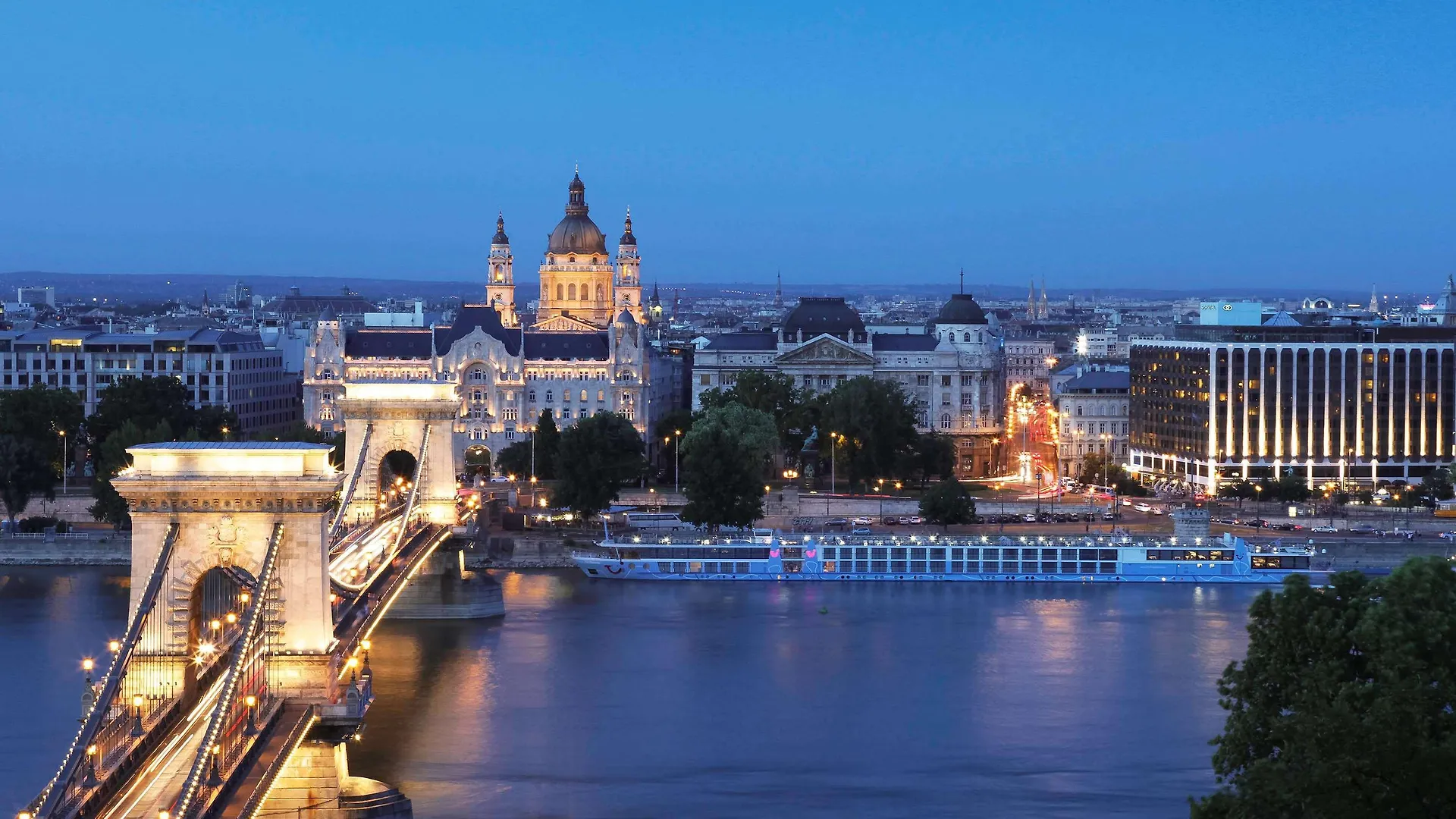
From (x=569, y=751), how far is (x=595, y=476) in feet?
56.2

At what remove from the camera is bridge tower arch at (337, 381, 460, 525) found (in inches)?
1027

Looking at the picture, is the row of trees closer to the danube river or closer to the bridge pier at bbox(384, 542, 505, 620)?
the danube river

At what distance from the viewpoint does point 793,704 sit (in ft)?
70.2

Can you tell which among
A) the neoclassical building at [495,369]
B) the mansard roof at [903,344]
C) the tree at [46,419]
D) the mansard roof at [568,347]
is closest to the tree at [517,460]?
the neoclassical building at [495,369]

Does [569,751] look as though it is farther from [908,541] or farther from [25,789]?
[908,541]

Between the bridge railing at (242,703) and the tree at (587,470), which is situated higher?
the tree at (587,470)

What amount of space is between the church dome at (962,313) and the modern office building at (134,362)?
1457 cm

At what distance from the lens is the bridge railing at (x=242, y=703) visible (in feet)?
38.5

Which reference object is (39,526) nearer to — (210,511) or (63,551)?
(63,551)

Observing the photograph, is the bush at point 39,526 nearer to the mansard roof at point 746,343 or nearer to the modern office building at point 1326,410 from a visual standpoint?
the mansard roof at point 746,343

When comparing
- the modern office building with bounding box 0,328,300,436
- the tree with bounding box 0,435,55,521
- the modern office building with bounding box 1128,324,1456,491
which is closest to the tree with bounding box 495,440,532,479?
the modern office building with bounding box 0,328,300,436

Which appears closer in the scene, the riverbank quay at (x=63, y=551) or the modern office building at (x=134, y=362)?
the riverbank quay at (x=63, y=551)

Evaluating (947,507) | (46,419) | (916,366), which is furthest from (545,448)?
(916,366)

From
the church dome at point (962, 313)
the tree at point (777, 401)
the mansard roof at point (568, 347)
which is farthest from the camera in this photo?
the church dome at point (962, 313)
